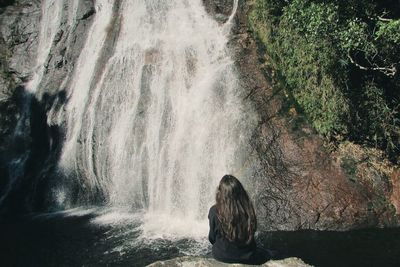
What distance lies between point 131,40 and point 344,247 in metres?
13.6

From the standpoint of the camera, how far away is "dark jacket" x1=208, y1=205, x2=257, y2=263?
6336mm

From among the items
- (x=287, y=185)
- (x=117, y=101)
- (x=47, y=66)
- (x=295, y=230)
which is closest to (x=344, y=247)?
(x=295, y=230)

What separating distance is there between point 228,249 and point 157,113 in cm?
1271

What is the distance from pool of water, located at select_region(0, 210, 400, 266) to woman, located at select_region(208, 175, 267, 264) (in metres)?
5.78

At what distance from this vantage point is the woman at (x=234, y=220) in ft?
19.8

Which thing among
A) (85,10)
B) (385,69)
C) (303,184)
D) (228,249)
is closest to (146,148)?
(303,184)

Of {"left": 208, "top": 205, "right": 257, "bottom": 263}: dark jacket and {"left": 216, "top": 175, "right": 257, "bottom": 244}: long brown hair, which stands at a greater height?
{"left": 216, "top": 175, "right": 257, "bottom": 244}: long brown hair

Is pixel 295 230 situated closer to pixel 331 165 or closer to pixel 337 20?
pixel 331 165

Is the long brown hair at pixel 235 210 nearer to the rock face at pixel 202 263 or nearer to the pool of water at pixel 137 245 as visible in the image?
the rock face at pixel 202 263

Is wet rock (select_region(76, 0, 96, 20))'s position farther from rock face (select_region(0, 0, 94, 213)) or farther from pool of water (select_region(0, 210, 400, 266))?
pool of water (select_region(0, 210, 400, 266))

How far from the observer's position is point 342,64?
16.0m

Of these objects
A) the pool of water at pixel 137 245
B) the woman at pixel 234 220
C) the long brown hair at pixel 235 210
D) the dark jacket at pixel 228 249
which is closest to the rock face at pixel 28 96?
the pool of water at pixel 137 245

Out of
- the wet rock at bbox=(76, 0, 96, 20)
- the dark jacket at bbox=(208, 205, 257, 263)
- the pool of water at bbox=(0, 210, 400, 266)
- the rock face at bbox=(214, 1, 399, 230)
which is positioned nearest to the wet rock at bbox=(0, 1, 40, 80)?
the wet rock at bbox=(76, 0, 96, 20)

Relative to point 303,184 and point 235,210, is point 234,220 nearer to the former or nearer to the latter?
point 235,210
